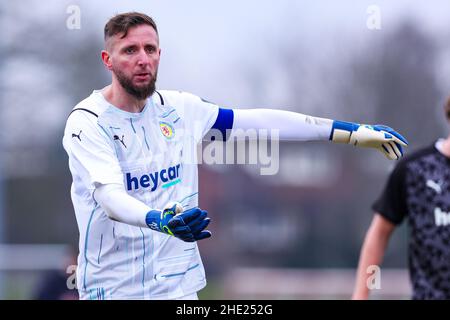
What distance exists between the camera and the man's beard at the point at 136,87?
16.6 feet

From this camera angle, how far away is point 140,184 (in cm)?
516

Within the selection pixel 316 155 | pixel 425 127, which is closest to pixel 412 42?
pixel 425 127

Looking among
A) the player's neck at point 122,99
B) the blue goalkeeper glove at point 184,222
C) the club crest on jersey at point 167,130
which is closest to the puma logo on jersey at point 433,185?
the club crest on jersey at point 167,130

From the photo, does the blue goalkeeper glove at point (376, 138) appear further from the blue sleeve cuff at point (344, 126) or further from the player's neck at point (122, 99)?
the player's neck at point (122, 99)

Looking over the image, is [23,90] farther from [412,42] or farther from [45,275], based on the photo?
[412,42]

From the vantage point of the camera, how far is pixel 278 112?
5.43 metres

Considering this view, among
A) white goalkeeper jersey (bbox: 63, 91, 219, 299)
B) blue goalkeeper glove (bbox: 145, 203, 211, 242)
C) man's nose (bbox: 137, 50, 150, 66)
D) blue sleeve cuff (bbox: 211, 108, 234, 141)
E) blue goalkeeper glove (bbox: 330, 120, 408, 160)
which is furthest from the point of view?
blue sleeve cuff (bbox: 211, 108, 234, 141)

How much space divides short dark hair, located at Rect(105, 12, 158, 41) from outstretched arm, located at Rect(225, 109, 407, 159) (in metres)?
0.74

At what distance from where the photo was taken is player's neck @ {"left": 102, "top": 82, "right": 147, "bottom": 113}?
5164mm

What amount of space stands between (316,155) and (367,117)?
3584 millimetres

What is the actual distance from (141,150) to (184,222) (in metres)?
0.82

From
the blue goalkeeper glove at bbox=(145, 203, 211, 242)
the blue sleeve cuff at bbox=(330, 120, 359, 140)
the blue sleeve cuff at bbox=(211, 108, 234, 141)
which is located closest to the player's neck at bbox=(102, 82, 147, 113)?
the blue sleeve cuff at bbox=(211, 108, 234, 141)

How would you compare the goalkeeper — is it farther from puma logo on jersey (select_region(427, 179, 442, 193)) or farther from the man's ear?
puma logo on jersey (select_region(427, 179, 442, 193))

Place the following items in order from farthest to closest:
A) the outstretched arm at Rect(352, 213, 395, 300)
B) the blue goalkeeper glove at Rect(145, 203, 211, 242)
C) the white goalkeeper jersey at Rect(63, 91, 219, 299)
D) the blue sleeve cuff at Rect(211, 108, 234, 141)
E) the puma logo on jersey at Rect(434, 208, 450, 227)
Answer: the outstretched arm at Rect(352, 213, 395, 300) < the puma logo on jersey at Rect(434, 208, 450, 227) < the blue sleeve cuff at Rect(211, 108, 234, 141) < the white goalkeeper jersey at Rect(63, 91, 219, 299) < the blue goalkeeper glove at Rect(145, 203, 211, 242)
